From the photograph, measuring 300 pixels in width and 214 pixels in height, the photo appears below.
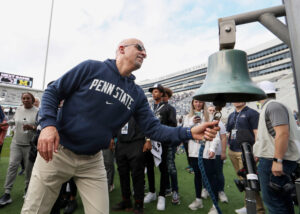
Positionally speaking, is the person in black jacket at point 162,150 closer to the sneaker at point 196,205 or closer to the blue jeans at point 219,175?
the sneaker at point 196,205

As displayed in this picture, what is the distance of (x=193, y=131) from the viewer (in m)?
1.56

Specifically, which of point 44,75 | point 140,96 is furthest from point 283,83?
point 140,96

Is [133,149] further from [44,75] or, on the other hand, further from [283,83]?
[283,83]

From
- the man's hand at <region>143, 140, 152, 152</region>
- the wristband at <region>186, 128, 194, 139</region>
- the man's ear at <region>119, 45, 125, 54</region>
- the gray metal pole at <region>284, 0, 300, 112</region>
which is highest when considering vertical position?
the man's ear at <region>119, 45, 125, 54</region>

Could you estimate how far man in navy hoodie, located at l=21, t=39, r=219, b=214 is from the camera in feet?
4.95

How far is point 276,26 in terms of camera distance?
110cm

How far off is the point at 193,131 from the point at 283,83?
129 ft

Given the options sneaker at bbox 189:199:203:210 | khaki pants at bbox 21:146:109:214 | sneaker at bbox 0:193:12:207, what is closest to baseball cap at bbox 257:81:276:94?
sneaker at bbox 189:199:203:210

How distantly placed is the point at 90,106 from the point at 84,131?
21 centimetres

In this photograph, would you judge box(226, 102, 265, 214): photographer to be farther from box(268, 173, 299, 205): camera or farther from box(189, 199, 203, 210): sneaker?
box(268, 173, 299, 205): camera

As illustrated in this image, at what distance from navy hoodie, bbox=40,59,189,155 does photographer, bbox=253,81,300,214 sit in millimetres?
1129

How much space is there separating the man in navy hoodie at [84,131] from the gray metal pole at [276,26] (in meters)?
0.73

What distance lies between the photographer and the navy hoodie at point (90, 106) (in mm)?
1529

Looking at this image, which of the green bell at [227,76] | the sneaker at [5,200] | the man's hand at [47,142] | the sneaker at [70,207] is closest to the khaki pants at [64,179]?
the man's hand at [47,142]
